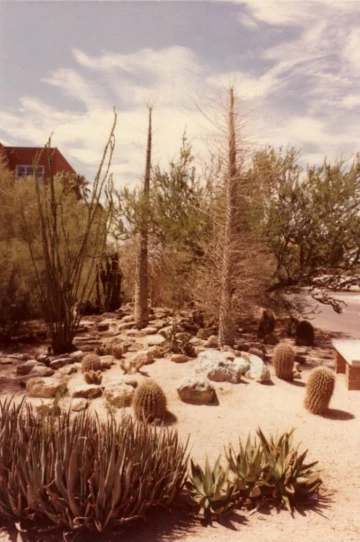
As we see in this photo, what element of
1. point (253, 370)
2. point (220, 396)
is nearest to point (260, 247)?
point (253, 370)

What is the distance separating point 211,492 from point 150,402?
237cm

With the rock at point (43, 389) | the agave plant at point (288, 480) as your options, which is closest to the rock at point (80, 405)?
the rock at point (43, 389)

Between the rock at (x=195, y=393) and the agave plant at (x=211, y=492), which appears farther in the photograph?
the rock at (x=195, y=393)

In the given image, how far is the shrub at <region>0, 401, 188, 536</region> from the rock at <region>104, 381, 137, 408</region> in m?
2.69

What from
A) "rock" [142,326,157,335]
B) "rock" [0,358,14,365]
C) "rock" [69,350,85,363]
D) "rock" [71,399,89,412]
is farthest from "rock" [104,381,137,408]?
"rock" [142,326,157,335]

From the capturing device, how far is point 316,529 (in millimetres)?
4148

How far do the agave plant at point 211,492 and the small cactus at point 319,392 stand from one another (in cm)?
293

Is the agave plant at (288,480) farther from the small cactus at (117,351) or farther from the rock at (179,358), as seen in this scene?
the small cactus at (117,351)

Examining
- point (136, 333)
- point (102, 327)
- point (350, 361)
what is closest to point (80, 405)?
point (350, 361)

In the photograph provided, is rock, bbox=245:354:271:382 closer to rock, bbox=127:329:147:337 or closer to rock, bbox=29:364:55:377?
rock, bbox=29:364:55:377

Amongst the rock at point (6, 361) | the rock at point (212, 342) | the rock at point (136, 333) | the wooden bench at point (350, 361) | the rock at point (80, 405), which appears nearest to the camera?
the rock at point (80, 405)

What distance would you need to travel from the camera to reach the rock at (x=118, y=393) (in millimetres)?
7164

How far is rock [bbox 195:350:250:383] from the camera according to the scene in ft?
28.1

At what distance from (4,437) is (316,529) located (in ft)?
8.73
